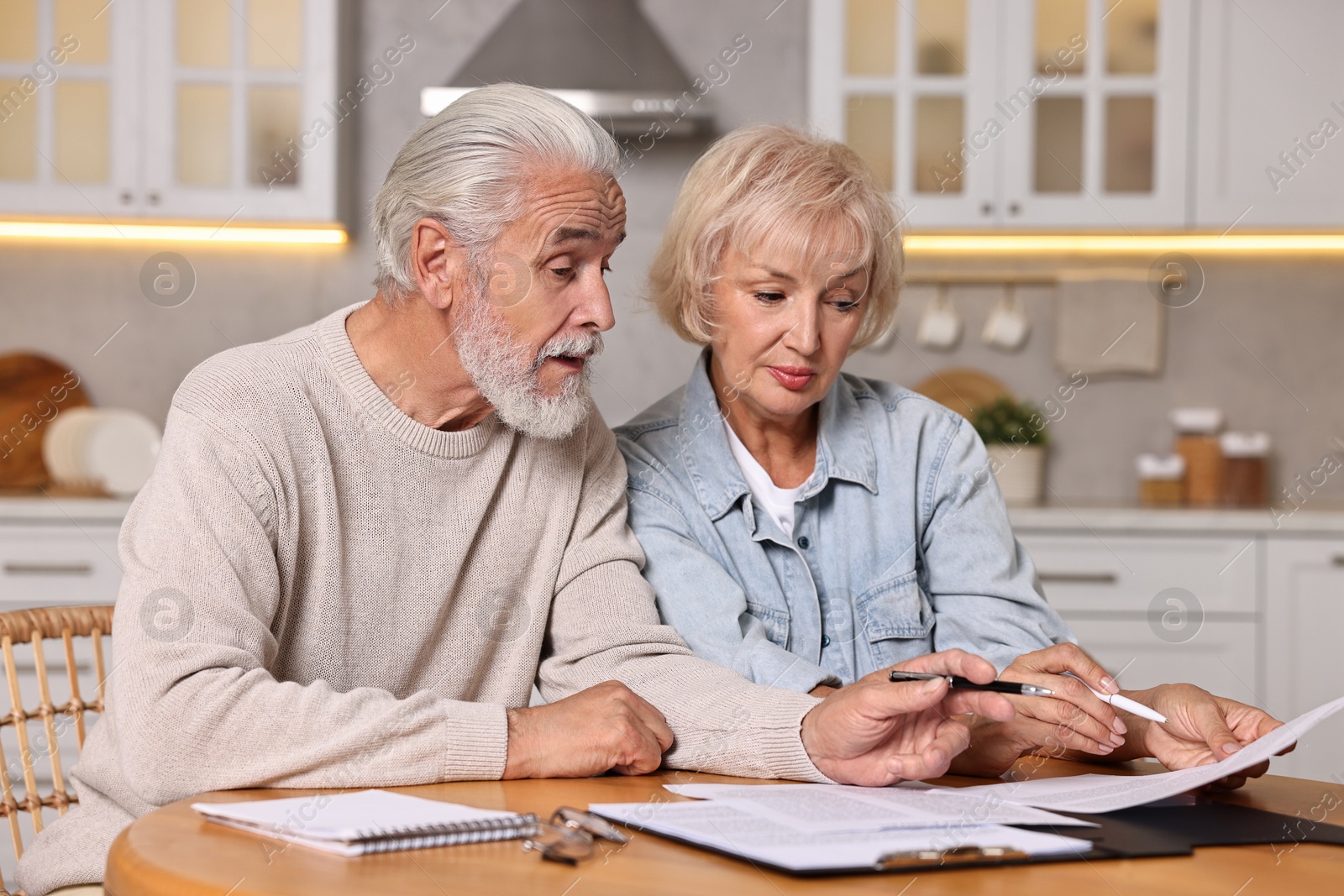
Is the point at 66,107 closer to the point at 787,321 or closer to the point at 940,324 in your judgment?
the point at 940,324

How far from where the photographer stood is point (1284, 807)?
1098 millimetres

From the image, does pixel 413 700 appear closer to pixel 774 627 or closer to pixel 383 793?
pixel 383 793

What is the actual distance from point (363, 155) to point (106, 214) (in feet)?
2.33

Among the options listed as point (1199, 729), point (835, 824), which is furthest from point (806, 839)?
point (1199, 729)

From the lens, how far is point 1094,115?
339 cm

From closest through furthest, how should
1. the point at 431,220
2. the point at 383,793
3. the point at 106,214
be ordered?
the point at 383,793, the point at 431,220, the point at 106,214

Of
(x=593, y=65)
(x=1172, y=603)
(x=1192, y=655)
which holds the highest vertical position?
(x=593, y=65)

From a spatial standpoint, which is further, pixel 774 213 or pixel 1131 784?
pixel 774 213

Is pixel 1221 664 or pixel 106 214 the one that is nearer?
pixel 1221 664

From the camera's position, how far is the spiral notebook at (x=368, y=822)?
2.81 ft

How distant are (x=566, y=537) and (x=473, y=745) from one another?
1.36ft

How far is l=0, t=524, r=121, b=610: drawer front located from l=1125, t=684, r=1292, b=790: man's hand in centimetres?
254

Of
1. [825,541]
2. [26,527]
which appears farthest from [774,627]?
[26,527]

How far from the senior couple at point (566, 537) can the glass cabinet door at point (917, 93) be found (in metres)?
1.76
